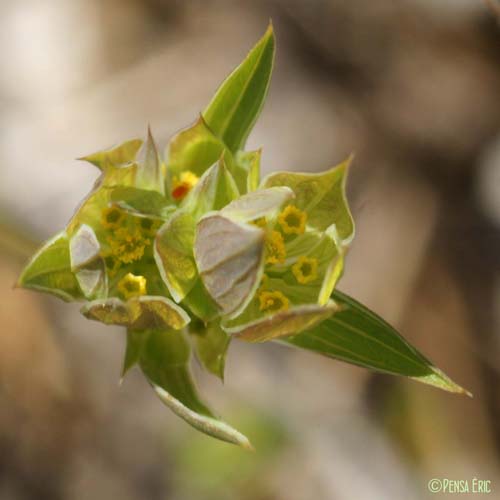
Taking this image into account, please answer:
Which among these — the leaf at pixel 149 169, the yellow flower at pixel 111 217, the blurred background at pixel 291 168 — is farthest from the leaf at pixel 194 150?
the blurred background at pixel 291 168

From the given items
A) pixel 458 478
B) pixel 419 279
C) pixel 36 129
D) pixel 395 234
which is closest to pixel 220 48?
pixel 36 129

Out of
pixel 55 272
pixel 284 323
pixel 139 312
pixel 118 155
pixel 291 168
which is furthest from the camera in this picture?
pixel 291 168

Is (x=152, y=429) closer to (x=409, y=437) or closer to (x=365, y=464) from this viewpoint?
(x=365, y=464)

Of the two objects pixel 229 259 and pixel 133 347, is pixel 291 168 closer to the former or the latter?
pixel 133 347

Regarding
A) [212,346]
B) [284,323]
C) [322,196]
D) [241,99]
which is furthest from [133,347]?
[241,99]

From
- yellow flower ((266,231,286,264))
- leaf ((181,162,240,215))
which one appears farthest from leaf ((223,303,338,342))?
leaf ((181,162,240,215))

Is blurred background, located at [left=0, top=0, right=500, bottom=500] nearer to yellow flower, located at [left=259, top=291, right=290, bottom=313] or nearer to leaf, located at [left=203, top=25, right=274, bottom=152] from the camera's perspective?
leaf, located at [left=203, top=25, right=274, bottom=152]

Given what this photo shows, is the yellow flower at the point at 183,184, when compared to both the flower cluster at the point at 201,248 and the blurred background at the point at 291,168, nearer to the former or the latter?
the flower cluster at the point at 201,248
